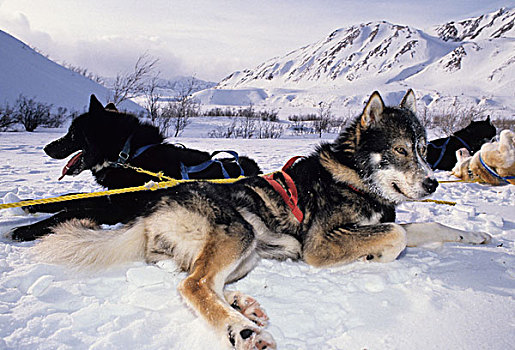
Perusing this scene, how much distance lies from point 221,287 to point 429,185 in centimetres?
210

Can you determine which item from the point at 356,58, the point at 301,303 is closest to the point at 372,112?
the point at 301,303

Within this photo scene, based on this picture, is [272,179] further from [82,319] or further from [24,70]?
[24,70]

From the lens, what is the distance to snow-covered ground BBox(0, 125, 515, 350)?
1867 mm

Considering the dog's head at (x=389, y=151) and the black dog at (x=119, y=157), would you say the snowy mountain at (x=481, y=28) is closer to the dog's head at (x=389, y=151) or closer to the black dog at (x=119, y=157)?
the dog's head at (x=389, y=151)

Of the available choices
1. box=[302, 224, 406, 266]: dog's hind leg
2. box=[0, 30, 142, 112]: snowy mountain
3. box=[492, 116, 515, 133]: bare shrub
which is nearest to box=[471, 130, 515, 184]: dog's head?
box=[302, 224, 406, 266]: dog's hind leg

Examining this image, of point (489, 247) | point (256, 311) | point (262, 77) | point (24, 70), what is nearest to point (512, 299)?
point (489, 247)

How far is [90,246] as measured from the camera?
8.09ft

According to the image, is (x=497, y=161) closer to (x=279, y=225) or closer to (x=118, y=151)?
(x=279, y=225)

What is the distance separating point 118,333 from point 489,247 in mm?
3525

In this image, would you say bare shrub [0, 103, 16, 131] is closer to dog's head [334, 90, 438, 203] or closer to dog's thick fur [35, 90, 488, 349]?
dog's thick fur [35, 90, 488, 349]

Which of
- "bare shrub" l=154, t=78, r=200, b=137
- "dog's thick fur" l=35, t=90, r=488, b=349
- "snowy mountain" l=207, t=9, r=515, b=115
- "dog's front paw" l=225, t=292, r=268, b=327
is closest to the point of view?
"dog's front paw" l=225, t=292, r=268, b=327

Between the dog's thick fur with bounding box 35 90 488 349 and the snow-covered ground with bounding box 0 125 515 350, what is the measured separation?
0.12 m

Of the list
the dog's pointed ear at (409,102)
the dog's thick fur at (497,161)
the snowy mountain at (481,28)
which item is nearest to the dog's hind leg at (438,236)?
the dog's pointed ear at (409,102)

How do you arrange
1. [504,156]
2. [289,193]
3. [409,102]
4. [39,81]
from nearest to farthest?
[289,193]
[409,102]
[504,156]
[39,81]
